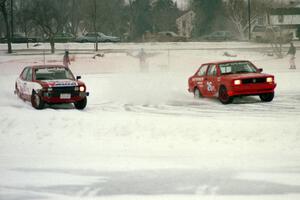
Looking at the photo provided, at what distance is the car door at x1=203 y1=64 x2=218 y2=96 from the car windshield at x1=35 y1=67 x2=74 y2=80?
442 centimetres

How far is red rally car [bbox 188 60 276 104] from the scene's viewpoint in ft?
51.7

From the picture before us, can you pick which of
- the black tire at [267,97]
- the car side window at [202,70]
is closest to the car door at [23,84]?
the car side window at [202,70]

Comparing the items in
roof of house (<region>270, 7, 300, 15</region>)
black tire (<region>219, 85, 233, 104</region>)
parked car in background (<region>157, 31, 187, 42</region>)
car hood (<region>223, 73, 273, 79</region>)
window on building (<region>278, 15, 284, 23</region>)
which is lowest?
black tire (<region>219, 85, 233, 104</region>)

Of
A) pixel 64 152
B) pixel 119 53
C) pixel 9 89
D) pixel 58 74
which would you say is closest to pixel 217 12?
pixel 119 53

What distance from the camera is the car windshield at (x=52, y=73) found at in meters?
16.0

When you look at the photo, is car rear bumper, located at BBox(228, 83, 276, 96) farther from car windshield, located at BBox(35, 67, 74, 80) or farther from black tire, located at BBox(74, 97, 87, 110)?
car windshield, located at BBox(35, 67, 74, 80)

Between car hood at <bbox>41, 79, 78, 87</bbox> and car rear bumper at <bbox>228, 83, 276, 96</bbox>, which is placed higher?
car hood at <bbox>41, 79, 78, 87</bbox>

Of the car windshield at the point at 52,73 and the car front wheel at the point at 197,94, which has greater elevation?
the car windshield at the point at 52,73

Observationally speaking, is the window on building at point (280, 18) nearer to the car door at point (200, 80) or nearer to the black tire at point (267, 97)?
the car door at point (200, 80)

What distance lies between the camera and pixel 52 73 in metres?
16.3

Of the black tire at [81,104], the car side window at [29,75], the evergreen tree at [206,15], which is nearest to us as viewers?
the black tire at [81,104]

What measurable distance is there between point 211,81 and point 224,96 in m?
1.02

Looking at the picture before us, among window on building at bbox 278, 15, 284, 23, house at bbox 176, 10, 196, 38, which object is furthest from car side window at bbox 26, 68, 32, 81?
house at bbox 176, 10, 196, 38

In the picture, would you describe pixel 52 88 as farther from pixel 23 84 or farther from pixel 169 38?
pixel 169 38
